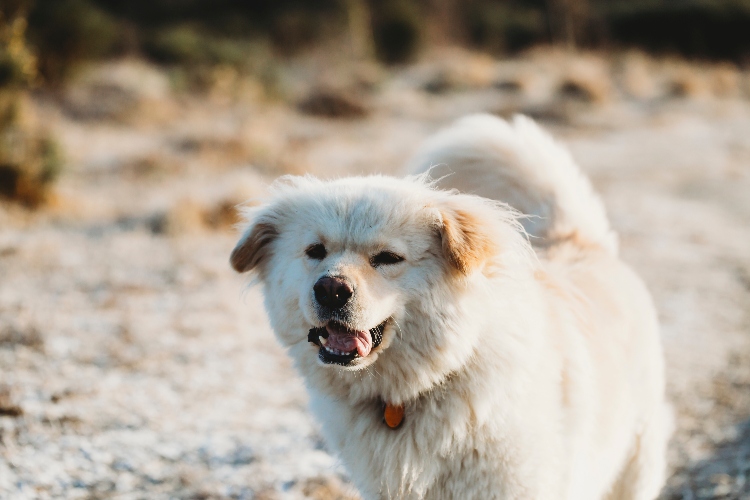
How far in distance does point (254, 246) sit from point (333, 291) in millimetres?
652

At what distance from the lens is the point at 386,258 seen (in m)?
2.29

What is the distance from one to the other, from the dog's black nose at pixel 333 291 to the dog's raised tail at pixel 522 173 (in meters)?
1.16

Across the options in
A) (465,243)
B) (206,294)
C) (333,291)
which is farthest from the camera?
(206,294)

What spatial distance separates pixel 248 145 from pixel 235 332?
5.79 meters

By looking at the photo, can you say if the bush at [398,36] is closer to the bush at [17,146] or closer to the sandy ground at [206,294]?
the sandy ground at [206,294]

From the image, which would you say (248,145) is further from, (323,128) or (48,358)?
(48,358)

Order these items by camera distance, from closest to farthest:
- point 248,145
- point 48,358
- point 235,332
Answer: point 48,358 < point 235,332 < point 248,145

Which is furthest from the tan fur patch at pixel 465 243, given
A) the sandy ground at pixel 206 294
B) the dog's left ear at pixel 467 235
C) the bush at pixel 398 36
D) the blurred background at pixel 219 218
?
the bush at pixel 398 36

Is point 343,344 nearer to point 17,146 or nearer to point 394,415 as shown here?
point 394,415

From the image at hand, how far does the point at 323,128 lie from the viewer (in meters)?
13.0

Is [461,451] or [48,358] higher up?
[461,451]

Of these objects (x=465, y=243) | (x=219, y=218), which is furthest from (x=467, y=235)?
(x=219, y=218)

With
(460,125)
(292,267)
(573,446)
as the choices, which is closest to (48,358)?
(292,267)

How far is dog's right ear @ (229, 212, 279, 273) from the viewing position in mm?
2609
